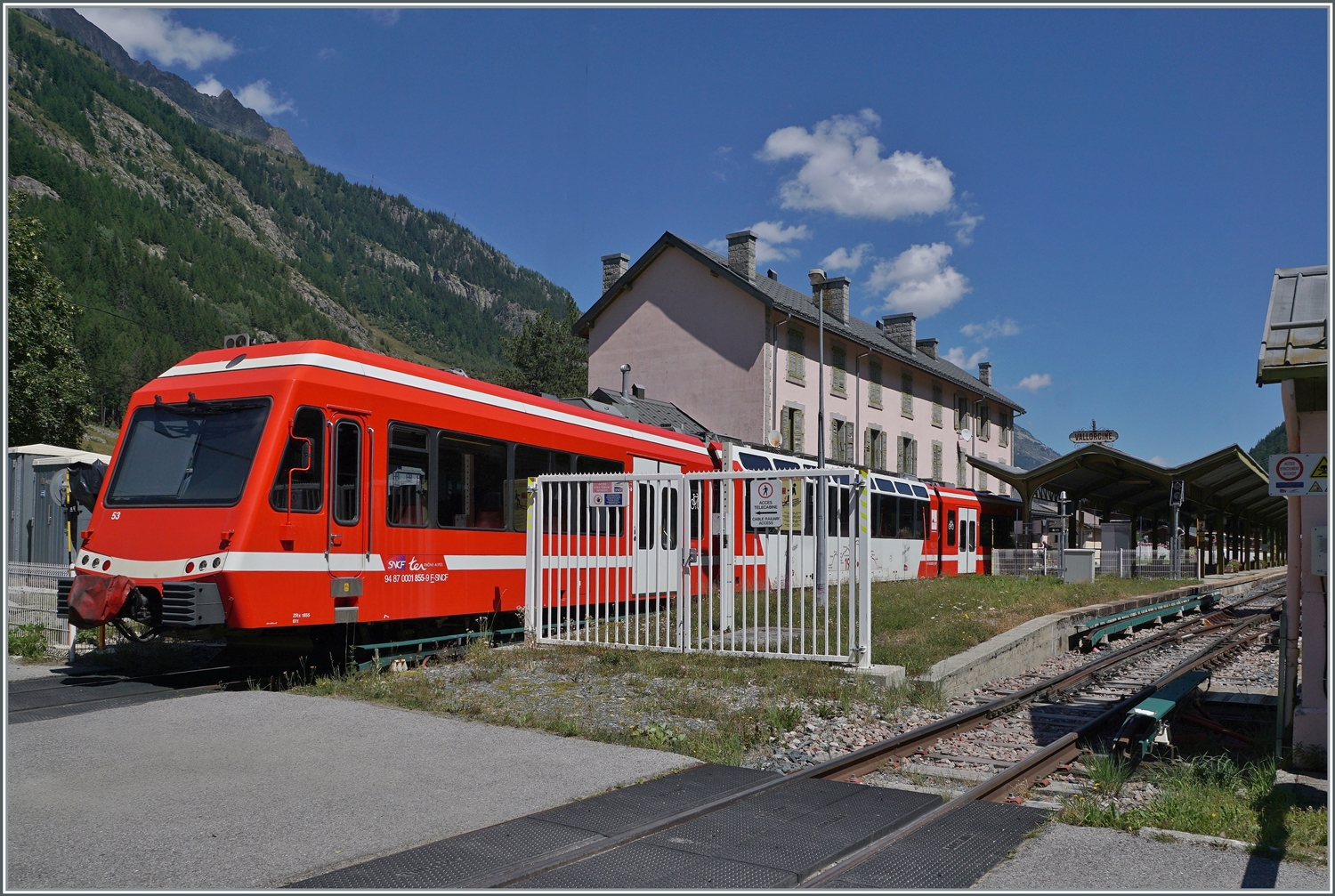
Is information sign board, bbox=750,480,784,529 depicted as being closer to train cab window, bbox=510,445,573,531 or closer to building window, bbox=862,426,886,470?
train cab window, bbox=510,445,573,531

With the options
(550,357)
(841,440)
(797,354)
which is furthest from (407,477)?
(550,357)

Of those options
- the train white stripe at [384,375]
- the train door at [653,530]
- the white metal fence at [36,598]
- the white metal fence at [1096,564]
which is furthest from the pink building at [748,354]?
the white metal fence at [36,598]

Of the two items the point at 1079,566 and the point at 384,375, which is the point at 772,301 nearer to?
the point at 1079,566

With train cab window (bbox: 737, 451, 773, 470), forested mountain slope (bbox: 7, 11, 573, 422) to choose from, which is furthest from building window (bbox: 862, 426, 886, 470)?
forested mountain slope (bbox: 7, 11, 573, 422)

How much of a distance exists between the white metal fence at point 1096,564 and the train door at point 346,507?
24.8 meters

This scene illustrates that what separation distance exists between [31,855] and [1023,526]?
3312 centimetres

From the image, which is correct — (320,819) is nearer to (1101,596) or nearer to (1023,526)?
(1101,596)

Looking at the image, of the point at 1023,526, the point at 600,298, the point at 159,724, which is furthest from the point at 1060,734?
the point at 600,298

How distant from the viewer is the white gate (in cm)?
1037

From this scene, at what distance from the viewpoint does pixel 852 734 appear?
27.7 ft

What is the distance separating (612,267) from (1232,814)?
Answer: 35.1 metres

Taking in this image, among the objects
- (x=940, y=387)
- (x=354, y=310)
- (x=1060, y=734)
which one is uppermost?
(x=354, y=310)

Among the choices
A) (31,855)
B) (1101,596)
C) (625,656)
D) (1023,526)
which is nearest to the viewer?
(31,855)

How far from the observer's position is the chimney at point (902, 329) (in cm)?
4684
